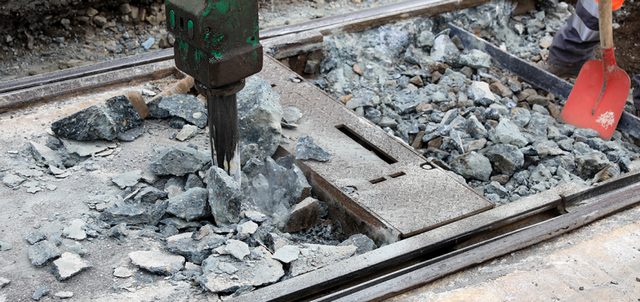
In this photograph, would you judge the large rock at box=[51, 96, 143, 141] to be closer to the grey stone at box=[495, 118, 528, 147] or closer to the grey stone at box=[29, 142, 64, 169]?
the grey stone at box=[29, 142, 64, 169]

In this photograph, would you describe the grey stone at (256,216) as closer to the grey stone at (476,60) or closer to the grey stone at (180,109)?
the grey stone at (180,109)

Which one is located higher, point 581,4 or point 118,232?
point 581,4

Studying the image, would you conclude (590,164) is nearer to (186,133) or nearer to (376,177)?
(376,177)

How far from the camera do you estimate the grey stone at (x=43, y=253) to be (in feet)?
9.74

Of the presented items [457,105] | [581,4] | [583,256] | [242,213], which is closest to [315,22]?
[457,105]

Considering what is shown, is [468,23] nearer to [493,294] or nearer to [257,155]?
[257,155]

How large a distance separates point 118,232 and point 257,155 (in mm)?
764

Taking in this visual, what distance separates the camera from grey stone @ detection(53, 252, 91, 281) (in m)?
2.91

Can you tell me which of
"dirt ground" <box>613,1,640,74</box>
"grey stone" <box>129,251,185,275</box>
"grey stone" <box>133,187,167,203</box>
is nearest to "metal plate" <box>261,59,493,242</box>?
"grey stone" <box>133,187,167,203</box>

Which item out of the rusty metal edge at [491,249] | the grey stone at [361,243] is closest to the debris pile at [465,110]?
the rusty metal edge at [491,249]

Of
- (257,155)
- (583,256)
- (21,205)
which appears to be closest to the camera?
(583,256)

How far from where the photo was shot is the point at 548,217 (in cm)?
337

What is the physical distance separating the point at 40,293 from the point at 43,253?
0.23 metres

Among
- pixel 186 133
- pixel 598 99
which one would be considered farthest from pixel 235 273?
pixel 598 99
